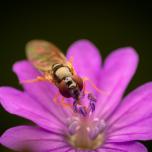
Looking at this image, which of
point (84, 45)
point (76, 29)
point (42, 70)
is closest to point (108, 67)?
point (84, 45)

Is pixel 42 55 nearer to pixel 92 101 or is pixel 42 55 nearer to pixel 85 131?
pixel 92 101

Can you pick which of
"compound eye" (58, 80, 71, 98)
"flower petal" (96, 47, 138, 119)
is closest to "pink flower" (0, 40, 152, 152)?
"flower petal" (96, 47, 138, 119)

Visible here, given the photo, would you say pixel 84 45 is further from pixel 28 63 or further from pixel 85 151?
pixel 85 151

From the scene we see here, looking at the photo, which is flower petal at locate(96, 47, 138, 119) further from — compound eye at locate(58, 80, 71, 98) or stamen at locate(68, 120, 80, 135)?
compound eye at locate(58, 80, 71, 98)

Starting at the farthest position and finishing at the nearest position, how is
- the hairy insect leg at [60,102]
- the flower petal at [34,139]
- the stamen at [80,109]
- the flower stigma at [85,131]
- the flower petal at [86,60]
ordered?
the flower petal at [86,60] < the hairy insect leg at [60,102] < the flower stigma at [85,131] < the stamen at [80,109] < the flower petal at [34,139]

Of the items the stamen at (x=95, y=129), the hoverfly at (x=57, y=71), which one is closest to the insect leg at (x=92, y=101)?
the hoverfly at (x=57, y=71)

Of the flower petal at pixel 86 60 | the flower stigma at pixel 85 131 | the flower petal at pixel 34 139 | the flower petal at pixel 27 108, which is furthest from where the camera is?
the flower petal at pixel 86 60

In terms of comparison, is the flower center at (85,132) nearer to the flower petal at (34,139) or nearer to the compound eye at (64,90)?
the flower petal at (34,139)
